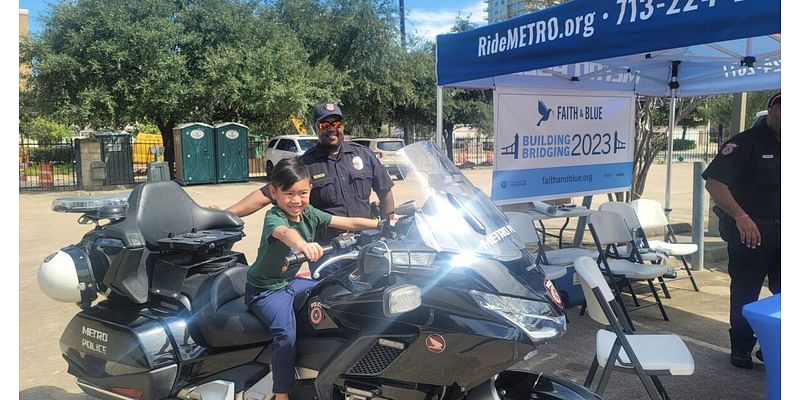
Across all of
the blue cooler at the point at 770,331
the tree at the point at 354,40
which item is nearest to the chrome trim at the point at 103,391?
the blue cooler at the point at 770,331

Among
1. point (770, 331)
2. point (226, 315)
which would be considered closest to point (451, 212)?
point (226, 315)

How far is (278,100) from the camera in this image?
57.9 ft

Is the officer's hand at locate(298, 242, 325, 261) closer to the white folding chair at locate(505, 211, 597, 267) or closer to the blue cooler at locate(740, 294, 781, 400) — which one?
the blue cooler at locate(740, 294, 781, 400)

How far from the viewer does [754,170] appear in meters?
3.86

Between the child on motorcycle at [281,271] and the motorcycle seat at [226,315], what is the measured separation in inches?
3.1

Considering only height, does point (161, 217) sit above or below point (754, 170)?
below

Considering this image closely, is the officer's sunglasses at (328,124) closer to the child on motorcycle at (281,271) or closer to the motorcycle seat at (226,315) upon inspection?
the child on motorcycle at (281,271)

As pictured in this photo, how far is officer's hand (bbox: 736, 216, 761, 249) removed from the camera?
12.4 feet

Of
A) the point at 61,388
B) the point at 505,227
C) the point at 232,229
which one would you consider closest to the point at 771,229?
the point at 505,227

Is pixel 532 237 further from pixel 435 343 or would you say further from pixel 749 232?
pixel 435 343

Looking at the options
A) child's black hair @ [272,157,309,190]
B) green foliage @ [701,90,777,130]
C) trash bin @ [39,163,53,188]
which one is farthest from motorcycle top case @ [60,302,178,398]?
trash bin @ [39,163,53,188]

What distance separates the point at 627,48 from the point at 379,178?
6.11ft

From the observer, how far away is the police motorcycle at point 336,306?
2.00 meters

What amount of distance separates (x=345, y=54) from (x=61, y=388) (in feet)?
63.7
